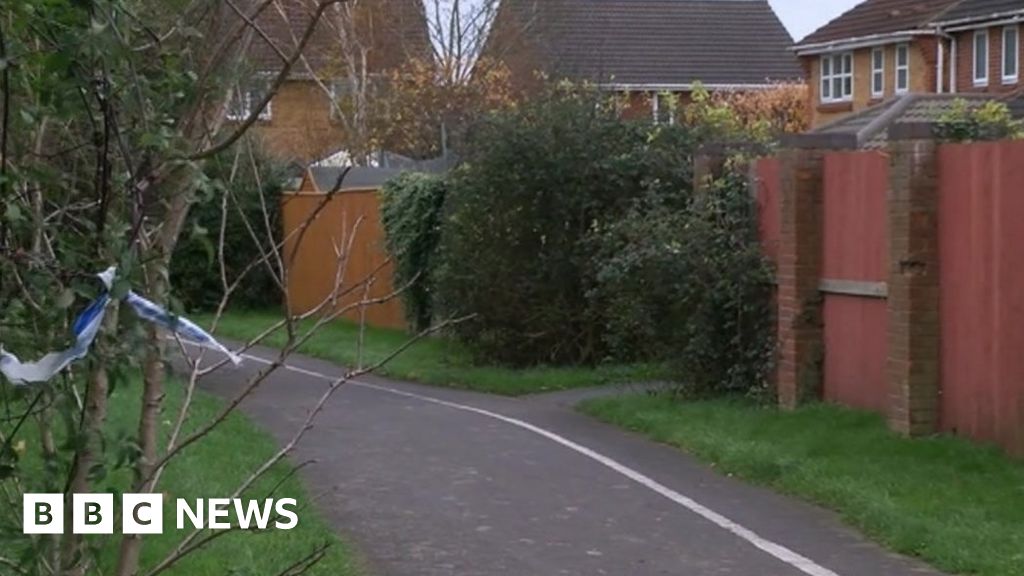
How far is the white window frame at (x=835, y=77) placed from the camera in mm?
50312

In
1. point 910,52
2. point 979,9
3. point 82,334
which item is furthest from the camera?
point 910,52

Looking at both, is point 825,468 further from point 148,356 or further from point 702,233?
point 148,356

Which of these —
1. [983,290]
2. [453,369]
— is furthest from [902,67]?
[983,290]

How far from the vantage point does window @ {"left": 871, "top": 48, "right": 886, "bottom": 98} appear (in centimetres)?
4834

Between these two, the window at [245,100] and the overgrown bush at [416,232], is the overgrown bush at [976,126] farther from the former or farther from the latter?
the overgrown bush at [416,232]

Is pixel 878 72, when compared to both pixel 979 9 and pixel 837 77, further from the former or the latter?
pixel 979 9

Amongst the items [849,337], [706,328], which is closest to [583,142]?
[706,328]

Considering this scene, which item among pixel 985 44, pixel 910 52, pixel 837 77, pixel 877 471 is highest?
pixel 910 52

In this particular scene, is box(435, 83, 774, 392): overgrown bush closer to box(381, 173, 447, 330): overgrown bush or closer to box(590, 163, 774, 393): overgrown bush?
box(590, 163, 774, 393): overgrown bush

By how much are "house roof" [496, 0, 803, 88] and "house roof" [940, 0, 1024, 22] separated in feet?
44.3

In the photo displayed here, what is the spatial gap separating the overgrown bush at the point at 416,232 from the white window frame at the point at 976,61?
62.8 ft

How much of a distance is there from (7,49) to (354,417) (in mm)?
14437

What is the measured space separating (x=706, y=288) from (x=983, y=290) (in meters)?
4.69

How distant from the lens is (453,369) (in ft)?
78.7
